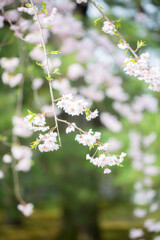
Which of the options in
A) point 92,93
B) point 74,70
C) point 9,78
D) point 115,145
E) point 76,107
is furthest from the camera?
point 115,145

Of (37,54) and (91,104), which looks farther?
(91,104)

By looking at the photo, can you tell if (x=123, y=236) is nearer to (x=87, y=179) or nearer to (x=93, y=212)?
(x=93, y=212)

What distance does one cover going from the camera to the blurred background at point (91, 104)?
2.60 meters

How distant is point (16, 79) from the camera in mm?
2527

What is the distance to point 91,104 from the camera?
12.2 ft

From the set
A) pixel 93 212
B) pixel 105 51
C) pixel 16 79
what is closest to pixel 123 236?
pixel 93 212

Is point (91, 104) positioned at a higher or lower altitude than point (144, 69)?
higher

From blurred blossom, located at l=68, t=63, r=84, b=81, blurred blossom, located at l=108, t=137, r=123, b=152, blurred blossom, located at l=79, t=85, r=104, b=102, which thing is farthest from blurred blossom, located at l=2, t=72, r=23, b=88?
blurred blossom, located at l=108, t=137, r=123, b=152

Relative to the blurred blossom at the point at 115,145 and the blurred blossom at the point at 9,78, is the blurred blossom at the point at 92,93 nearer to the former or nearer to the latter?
the blurred blossom at the point at 115,145

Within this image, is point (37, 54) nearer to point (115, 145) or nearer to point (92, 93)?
point (92, 93)

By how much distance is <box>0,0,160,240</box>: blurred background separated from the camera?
2.60 meters

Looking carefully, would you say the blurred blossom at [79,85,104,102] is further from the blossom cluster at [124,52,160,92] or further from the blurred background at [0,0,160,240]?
the blossom cluster at [124,52,160,92]

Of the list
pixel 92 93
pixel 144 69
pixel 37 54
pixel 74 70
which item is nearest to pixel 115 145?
pixel 92 93

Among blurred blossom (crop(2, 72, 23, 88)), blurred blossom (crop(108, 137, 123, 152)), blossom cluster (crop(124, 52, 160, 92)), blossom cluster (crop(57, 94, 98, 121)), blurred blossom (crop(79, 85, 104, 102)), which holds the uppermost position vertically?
blurred blossom (crop(79, 85, 104, 102))
